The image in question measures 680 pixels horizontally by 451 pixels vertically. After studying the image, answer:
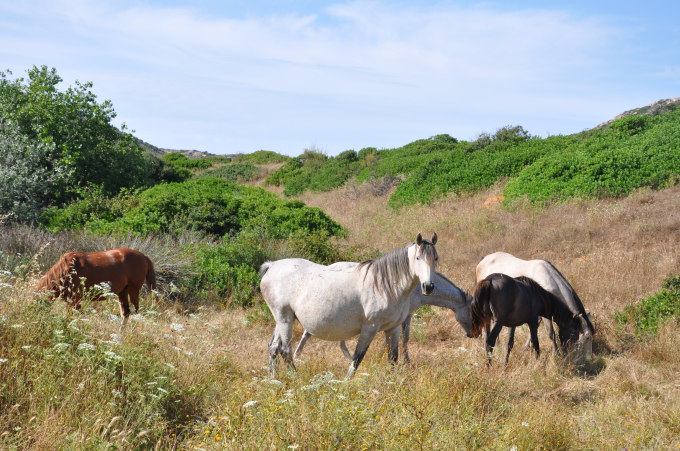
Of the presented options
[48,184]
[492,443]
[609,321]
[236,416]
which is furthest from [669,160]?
[48,184]

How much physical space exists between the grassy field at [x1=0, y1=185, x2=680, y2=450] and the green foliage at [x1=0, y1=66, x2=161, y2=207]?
12.7 m

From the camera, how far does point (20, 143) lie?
56.7 ft

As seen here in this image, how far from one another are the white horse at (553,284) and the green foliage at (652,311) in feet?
4.10

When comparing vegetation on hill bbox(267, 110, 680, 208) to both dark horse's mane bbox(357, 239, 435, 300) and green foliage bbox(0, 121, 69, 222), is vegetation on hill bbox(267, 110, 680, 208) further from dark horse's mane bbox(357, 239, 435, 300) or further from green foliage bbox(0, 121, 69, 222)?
green foliage bbox(0, 121, 69, 222)

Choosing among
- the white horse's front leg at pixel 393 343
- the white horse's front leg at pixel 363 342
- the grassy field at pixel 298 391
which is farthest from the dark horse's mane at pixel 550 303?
the white horse's front leg at pixel 363 342

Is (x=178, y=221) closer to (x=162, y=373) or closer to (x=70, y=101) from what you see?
(x=162, y=373)

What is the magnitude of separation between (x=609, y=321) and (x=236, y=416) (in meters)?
6.78

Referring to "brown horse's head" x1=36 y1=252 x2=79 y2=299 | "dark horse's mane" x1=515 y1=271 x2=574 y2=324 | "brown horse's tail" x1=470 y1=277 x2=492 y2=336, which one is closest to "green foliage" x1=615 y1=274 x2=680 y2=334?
"dark horse's mane" x1=515 y1=271 x2=574 y2=324

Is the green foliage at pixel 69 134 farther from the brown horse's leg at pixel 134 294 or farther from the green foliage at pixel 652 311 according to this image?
the green foliage at pixel 652 311

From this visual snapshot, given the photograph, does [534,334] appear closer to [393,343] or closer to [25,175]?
[393,343]

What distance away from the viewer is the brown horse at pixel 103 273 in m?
7.06

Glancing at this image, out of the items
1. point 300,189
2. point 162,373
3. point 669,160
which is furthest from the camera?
point 300,189

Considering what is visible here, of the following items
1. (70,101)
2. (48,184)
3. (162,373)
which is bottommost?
(162,373)

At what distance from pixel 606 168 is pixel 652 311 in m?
10.4
